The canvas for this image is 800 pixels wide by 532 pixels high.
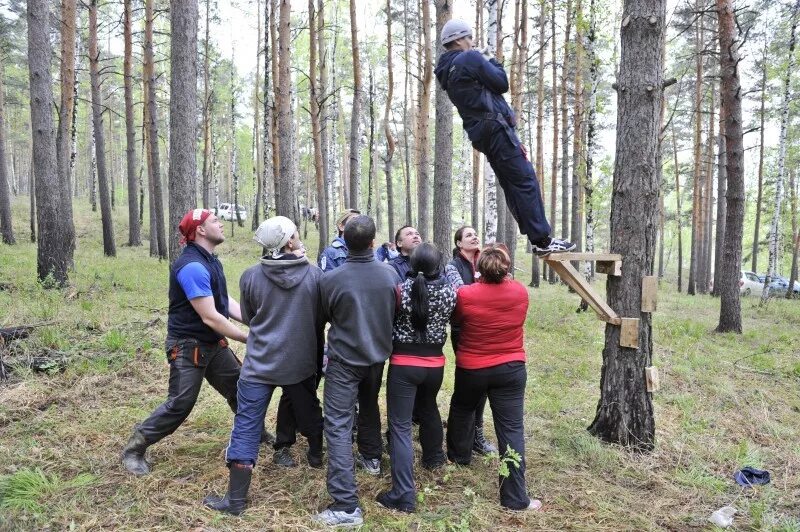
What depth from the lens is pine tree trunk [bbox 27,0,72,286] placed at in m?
9.20

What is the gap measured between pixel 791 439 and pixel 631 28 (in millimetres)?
4871

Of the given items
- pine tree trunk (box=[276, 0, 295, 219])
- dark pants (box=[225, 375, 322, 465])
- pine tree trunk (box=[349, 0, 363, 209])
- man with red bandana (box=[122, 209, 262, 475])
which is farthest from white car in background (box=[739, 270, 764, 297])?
man with red bandana (box=[122, 209, 262, 475])

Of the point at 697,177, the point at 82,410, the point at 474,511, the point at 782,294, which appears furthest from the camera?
the point at 782,294

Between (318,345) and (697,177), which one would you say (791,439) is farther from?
(697,177)

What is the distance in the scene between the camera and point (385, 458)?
453cm

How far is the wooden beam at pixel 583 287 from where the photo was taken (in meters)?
4.41

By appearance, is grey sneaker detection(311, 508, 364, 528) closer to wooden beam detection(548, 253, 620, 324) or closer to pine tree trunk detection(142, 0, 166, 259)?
wooden beam detection(548, 253, 620, 324)

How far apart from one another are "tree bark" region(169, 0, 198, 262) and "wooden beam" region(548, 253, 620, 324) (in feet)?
18.1

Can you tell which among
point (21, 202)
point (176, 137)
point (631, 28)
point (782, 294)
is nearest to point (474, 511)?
point (631, 28)

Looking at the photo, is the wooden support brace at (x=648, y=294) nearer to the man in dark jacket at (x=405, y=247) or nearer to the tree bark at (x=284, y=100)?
the man in dark jacket at (x=405, y=247)

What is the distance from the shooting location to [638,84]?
4.82m

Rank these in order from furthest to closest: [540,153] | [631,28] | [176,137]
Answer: [540,153] < [176,137] < [631,28]

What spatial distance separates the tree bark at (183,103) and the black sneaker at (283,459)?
14.6 ft

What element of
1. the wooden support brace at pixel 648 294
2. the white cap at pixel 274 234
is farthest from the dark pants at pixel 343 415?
the wooden support brace at pixel 648 294
